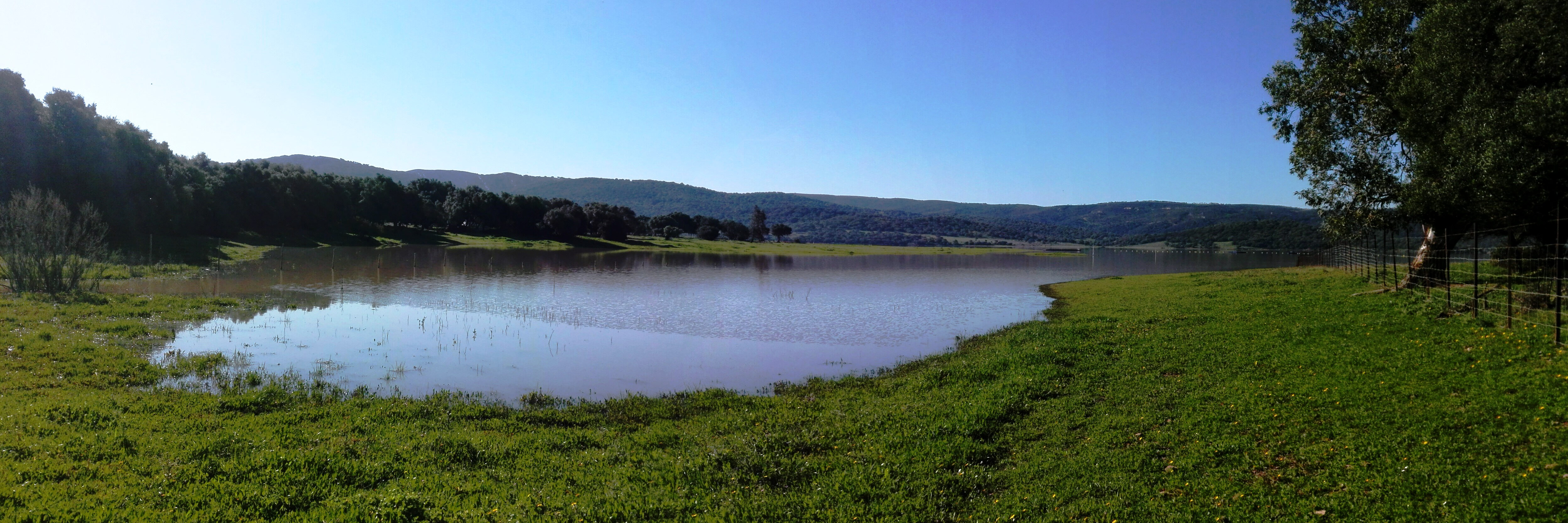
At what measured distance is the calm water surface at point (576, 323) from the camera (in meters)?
18.3

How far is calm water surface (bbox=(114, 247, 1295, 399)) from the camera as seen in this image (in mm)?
18312

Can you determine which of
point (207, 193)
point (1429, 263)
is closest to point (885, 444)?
point (1429, 263)

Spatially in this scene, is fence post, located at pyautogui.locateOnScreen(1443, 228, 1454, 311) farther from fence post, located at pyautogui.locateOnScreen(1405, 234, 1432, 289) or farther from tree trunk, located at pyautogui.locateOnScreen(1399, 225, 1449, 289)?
fence post, located at pyautogui.locateOnScreen(1405, 234, 1432, 289)

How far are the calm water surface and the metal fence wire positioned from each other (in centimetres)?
1213

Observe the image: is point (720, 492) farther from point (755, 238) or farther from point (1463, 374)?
point (755, 238)

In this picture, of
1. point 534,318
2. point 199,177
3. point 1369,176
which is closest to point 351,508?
point 534,318

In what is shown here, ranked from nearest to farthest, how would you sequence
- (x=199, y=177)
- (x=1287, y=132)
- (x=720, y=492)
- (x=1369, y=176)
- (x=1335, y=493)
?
(x=1335, y=493) → (x=720, y=492) → (x=1369, y=176) → (x=1287, y=132) → (x=199, y=177)

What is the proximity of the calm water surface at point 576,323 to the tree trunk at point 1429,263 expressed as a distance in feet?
40.6

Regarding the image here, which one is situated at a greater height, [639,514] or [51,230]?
[51,230]

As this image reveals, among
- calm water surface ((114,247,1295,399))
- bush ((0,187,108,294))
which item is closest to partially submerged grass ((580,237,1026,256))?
calm water surface ((114,247,1295,399))

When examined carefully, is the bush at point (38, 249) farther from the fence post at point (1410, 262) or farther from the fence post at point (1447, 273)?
the fence post at point (1410, 262)

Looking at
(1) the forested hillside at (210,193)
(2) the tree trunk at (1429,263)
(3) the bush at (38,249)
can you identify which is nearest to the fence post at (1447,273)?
(2) the tree trunk at (1429,263)

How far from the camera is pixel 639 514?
26.2 feet

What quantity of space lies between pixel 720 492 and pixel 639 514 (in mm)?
1091
